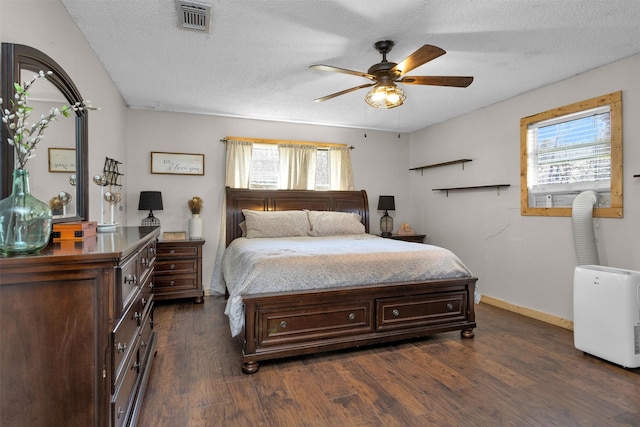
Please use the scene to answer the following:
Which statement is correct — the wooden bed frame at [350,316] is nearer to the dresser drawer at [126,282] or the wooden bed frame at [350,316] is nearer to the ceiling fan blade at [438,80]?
the dresser drawer at [126,282]

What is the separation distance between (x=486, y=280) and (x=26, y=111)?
463 cm

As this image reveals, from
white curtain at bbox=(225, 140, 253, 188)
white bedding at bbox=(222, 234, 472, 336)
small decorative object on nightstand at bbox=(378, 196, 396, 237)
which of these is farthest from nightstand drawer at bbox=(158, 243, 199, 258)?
→ small decorative object on nightstand at bbox=(378, 196, 396, 237)

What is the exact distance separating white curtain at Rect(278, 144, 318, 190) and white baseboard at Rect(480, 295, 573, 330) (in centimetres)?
291

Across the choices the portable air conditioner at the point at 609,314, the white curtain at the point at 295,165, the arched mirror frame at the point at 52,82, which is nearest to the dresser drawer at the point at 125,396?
the arched mirror frame at the point at 52,82

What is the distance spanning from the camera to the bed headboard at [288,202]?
177 inches

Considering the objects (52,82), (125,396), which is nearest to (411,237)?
(125,396)

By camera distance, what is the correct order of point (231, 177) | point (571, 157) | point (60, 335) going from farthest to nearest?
point (231, 177), point (571, 157), point (60, 335)

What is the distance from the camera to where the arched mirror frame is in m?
1.46

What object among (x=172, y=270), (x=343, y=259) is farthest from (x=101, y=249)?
(x=172, y=270)

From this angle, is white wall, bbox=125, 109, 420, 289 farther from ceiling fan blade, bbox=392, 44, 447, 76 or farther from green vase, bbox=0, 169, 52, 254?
green vase, bbox=0, 169, 52, 254

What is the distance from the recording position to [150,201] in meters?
4.08

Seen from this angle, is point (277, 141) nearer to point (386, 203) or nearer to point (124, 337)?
point (386, 203)

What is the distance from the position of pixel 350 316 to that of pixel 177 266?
2465 millimetres

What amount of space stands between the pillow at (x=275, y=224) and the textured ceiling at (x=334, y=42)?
143cm
